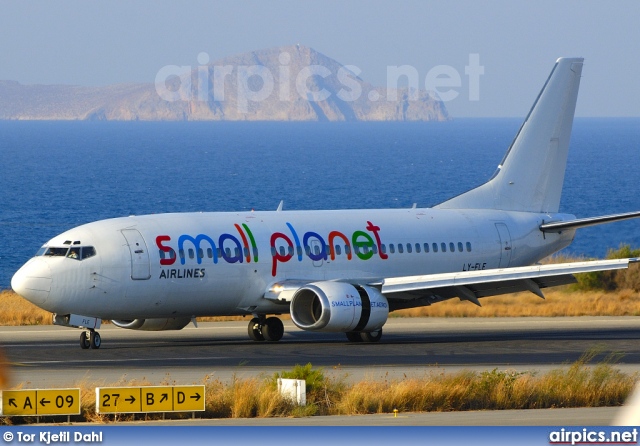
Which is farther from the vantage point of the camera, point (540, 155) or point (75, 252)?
point (540, 155)

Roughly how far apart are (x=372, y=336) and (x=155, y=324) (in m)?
6.25

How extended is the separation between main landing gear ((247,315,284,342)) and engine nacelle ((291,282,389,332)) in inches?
48.6

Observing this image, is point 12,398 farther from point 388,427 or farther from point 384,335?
point 384,335

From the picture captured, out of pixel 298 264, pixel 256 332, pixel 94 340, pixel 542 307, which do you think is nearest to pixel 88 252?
pixel 94 340

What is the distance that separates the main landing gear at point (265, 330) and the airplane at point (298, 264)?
29 mm

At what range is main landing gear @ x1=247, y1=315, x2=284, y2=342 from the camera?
39375mm

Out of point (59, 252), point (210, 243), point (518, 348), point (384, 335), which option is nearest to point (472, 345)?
point (518, 348)

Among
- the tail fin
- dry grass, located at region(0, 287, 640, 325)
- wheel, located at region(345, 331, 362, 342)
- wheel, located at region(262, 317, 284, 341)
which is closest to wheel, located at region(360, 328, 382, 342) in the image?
wheel, located at region(345, 331, 362, 342)

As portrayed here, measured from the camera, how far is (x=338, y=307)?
37344mm

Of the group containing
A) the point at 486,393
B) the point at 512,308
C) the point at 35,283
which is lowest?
the point at 486,393

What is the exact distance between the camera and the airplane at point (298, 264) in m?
35.9

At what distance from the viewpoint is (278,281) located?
3884 cm

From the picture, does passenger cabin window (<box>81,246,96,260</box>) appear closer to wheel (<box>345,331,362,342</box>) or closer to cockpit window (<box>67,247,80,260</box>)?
cockpit window (<box>67,247,80,260</box>)

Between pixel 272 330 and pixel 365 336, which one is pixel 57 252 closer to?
pixel 272 330
